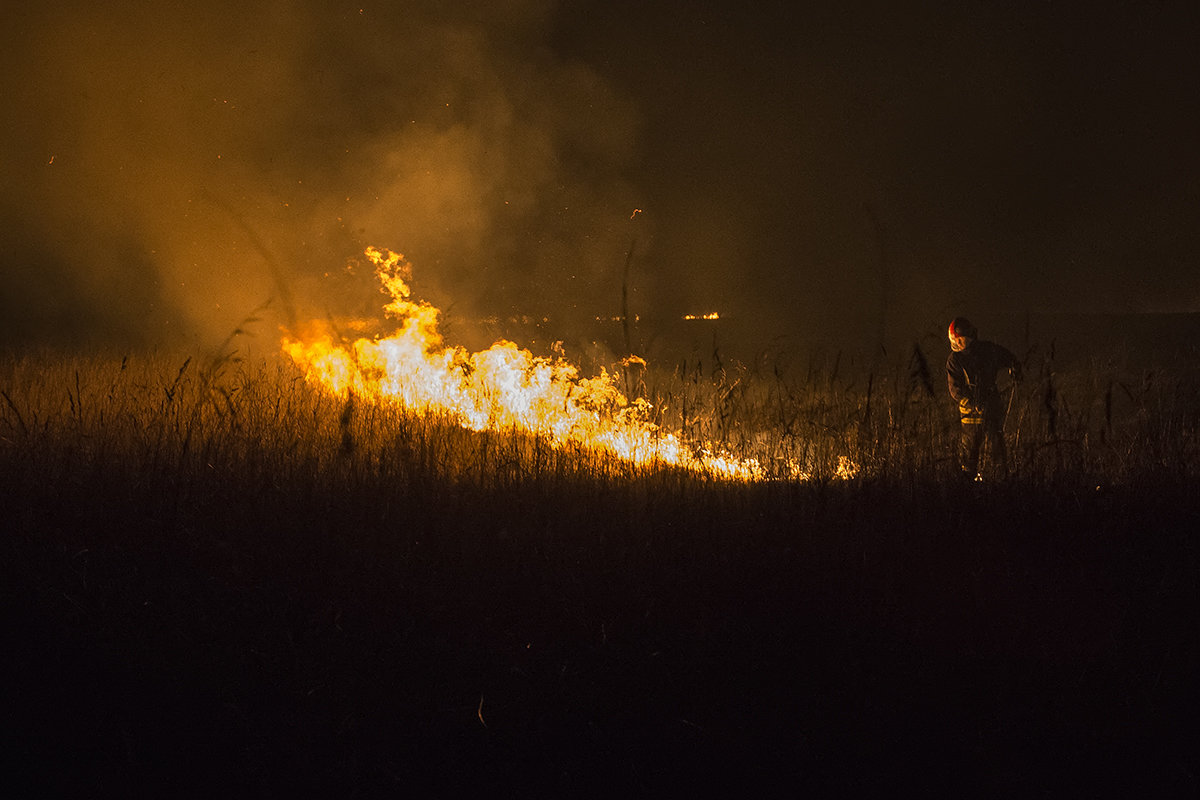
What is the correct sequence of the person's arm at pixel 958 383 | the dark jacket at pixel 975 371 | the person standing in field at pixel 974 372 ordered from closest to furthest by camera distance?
the person standing in field at pixel 974 372, the dark jacket at pixel 975 371, the person's arm at pixel 958 383

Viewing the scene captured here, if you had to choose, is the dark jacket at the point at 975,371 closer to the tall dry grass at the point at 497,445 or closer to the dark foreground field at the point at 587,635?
the tall dry grass at the point at 497,445

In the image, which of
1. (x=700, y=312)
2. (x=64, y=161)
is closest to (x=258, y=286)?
(x=64, y=161)

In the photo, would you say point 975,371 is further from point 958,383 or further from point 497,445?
point 497,445

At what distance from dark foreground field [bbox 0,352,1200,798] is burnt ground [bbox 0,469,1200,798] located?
14 millimetres

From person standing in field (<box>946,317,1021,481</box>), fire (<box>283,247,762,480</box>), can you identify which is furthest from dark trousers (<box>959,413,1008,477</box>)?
person standing in field (<box>946,317,1021,481</box>)

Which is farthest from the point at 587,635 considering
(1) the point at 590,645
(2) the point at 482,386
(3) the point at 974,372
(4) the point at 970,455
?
(3) the point at 974,372

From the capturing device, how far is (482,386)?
8.03 metres

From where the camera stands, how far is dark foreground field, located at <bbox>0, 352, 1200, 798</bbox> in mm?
2824

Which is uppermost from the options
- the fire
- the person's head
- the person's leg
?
the person's head

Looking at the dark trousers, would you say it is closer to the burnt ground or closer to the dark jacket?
the burnt ground

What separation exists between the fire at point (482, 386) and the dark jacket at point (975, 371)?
379cm

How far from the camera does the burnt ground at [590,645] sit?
2816 millimetres

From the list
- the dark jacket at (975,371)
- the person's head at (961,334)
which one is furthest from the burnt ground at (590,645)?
the person's head at (961,334)

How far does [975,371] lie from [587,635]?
24.1 feet
